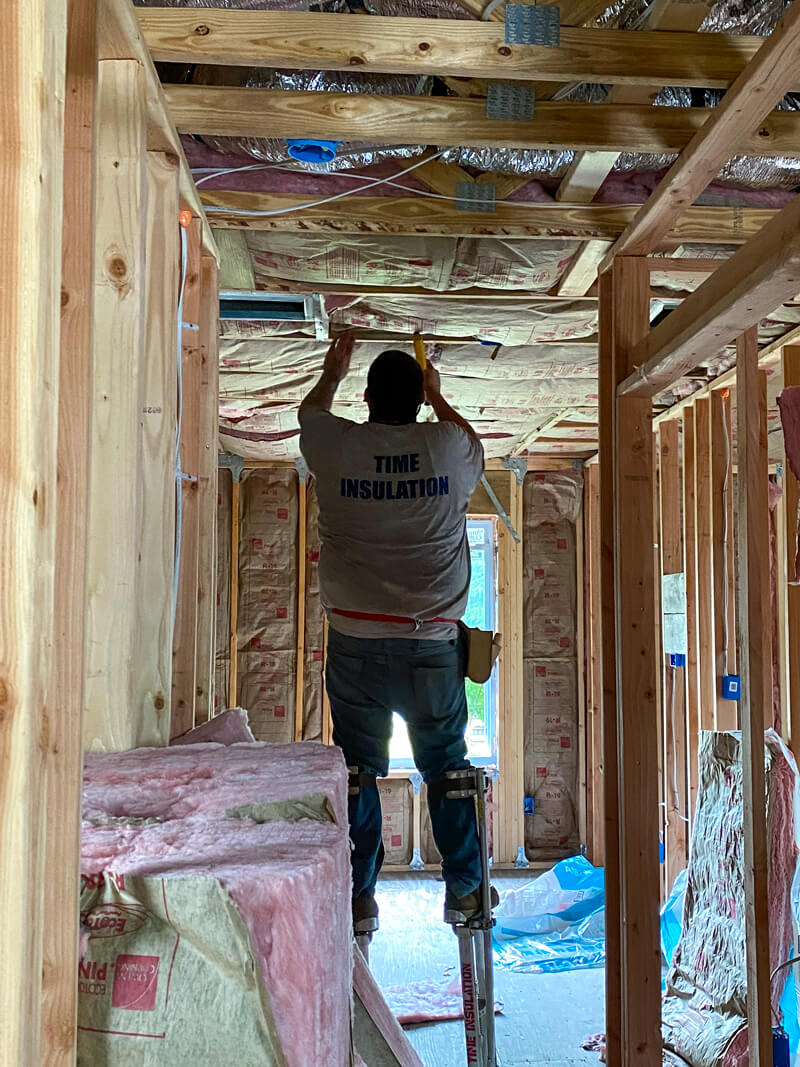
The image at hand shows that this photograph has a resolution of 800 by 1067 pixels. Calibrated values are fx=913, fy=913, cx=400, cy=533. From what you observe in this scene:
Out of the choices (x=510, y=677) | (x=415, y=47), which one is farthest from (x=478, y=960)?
(x=510, y=677)

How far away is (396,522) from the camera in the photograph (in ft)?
7.95

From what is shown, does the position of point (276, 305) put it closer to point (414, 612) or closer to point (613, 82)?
point (414, 612)

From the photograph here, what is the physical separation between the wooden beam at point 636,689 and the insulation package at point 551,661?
4.05m

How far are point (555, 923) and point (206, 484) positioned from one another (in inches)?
155

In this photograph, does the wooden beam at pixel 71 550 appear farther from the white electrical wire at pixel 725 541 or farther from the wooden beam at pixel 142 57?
the white electrical wire at pixel 725 541

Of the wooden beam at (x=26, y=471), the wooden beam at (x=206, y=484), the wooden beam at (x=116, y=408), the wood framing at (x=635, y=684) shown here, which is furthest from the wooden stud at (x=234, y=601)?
the wooden beam at (x=26, y=471)

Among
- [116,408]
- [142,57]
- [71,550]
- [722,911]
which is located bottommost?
[722,911]

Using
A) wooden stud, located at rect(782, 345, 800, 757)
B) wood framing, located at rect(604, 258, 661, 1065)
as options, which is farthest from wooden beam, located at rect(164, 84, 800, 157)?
wooden stud, located at rect(782, 345, 800, 757)

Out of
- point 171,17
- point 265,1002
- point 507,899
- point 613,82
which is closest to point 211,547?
point 171,17

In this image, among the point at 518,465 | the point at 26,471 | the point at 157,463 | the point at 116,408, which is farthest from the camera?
the point at 518,465

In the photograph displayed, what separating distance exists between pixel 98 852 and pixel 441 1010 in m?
3.66

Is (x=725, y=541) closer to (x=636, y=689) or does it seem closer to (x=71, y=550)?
(x=636, y=689)

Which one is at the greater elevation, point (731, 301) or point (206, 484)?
point (731, 301)

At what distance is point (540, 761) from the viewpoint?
652cm
